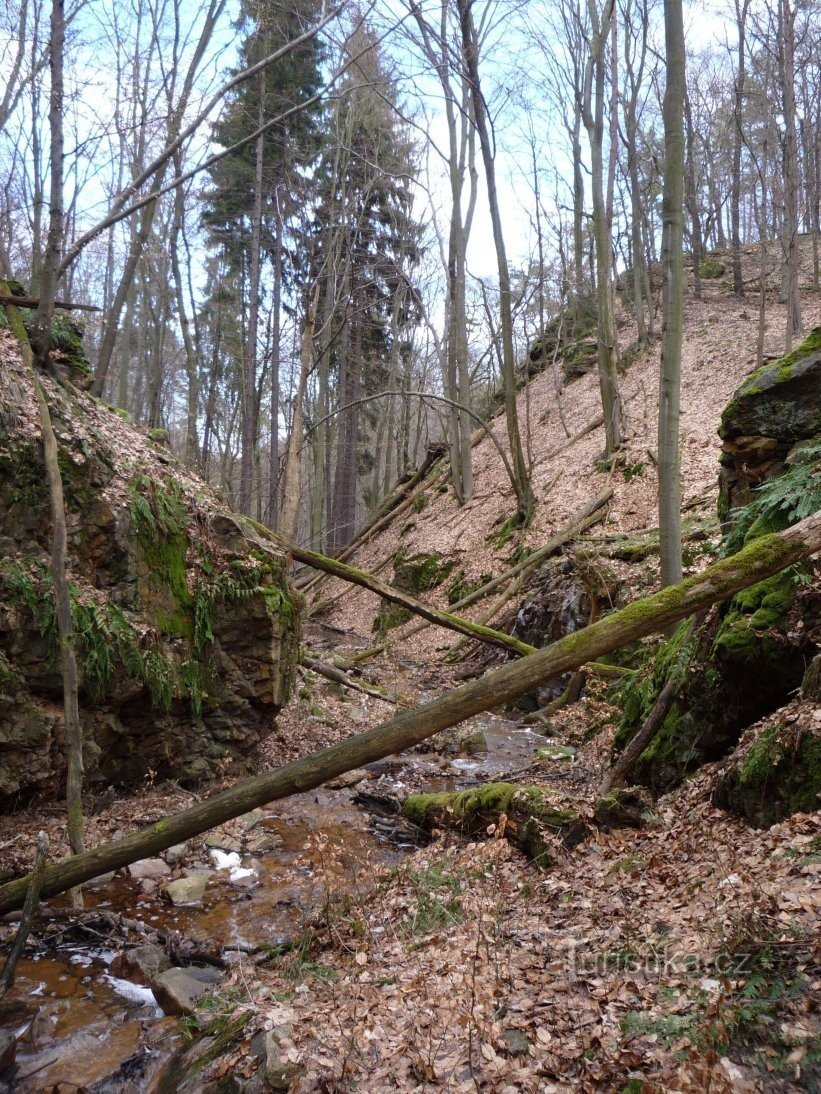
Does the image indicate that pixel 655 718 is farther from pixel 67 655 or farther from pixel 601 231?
pixel 601 231

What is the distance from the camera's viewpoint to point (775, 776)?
4004mm

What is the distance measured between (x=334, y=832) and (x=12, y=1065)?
3609 millimetres

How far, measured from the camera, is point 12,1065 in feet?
11.9

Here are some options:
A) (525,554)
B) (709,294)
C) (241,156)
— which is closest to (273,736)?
(525,554)

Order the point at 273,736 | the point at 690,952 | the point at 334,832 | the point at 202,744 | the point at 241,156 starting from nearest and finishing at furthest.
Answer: the point at 690,952 < the point at 334,832 < the point at 202,744 < the point at 273,736 < the point at 241,156

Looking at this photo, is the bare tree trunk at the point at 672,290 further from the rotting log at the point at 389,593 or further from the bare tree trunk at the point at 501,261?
the bare tree trunk at the point at 501,261

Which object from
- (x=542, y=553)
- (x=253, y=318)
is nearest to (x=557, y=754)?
(x=542, y=553)

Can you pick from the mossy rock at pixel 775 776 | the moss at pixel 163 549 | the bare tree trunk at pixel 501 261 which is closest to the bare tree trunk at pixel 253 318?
the bare tree trunk at pixel 501 261

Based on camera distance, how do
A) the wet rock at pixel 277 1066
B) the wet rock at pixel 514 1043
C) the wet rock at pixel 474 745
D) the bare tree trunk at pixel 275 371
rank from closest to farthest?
the wet rock at pixel 514 1043 < the wet rock at pixel 277 1066 < the wet rock at pixel 474 745 < the bare tree trunk at pixel 275 371

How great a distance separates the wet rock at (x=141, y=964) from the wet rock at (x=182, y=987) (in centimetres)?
10

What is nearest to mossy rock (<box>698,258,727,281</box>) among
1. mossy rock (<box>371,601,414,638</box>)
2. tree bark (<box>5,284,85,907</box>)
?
mossy rock (<box>371,601,414,638</box>)

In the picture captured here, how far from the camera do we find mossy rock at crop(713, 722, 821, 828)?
3773mm

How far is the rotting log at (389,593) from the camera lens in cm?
869

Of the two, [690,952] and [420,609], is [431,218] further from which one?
[690,952]
